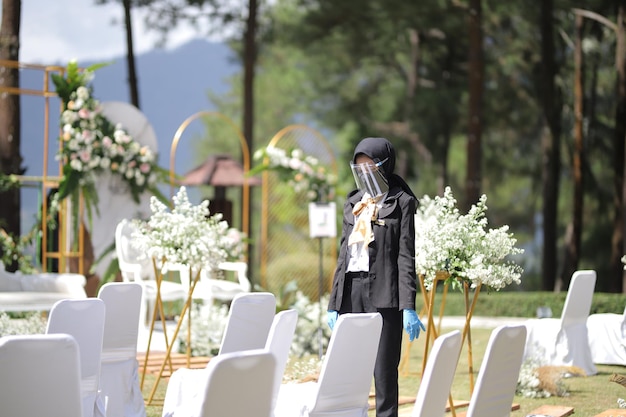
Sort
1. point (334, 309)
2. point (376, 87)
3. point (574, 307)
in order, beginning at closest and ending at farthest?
point (334, 309), point (574, 307), point (376, 87)

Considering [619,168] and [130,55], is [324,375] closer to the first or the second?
[619,168]

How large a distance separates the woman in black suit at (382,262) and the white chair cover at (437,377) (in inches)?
44.2

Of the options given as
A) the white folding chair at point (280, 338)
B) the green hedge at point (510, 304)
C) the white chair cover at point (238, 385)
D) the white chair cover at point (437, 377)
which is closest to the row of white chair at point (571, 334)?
the green hedge at point (510, 304)

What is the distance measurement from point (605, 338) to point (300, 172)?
420 centimetres

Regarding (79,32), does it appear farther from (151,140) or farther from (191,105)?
(151,140)

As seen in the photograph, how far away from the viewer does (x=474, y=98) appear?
15867 mm

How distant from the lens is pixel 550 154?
59.4ft

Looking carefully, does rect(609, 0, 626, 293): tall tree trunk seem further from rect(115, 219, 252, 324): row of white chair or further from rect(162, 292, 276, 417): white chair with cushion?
rect(162, 292, 276, 417): white chair with cushion

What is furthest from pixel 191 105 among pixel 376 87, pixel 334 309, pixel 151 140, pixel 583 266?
pixel 334 309

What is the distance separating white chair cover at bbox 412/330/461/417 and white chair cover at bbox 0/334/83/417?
1.14 meters

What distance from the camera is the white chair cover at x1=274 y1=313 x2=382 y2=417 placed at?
13.3 feet

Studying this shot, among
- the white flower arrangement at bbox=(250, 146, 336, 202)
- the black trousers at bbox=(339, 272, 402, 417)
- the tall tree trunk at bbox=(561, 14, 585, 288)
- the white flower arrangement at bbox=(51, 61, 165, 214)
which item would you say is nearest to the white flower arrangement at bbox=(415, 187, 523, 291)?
the black trousers at bbox=(339, 272, 402, 417)

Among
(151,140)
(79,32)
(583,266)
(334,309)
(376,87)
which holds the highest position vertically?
(79,32)

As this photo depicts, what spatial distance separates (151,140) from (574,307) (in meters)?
4.90
